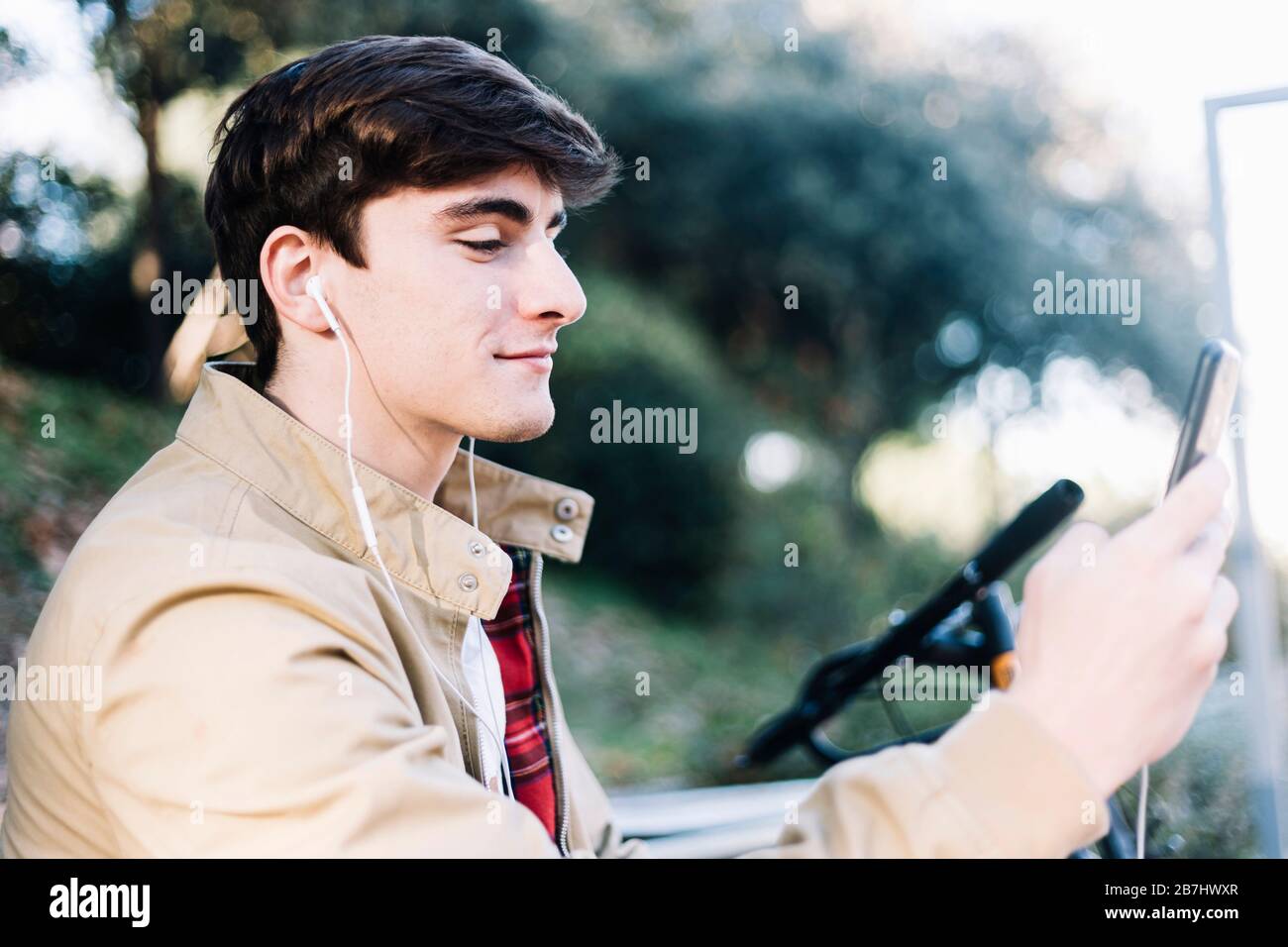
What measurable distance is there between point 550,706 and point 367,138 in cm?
→ 92

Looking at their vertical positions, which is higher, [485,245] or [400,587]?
[485,245]

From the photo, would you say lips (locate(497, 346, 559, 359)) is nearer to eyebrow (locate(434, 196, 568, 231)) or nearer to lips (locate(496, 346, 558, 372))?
lips (locate(496, 346, 558, 372))

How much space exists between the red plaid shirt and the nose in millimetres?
418

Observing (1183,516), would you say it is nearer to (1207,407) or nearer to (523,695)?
(1207,407)

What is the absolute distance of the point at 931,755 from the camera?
3.34 feet

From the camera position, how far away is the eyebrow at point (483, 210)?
1558 millimetres

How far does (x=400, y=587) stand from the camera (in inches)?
56.5

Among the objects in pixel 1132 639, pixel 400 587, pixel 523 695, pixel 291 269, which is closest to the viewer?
pixel 1132 639

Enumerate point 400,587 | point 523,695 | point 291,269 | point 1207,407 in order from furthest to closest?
point 523,695 < point 291,269 < point 400,587 < point 1207,407

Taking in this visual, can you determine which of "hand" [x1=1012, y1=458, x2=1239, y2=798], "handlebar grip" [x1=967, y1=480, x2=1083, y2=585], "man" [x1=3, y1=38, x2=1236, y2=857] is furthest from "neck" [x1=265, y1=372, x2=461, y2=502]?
"hand" [x1=1012, y1=458, x2=1239, y2=798]

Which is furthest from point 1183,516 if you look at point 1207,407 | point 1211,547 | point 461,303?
point 461,303

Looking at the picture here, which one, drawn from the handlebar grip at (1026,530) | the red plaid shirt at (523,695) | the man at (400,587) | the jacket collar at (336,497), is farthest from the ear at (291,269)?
the handlebar grip at (1026,530)

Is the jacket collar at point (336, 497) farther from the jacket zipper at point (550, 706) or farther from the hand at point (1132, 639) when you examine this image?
the hand at point (1132, 639)
